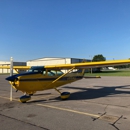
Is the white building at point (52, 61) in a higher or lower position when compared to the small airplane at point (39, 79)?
higher

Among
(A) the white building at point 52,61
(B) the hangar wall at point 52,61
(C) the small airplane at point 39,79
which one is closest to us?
(C) the small airplane at point 39,79

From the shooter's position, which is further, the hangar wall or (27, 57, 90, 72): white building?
(27, 57, 90, 72): white building

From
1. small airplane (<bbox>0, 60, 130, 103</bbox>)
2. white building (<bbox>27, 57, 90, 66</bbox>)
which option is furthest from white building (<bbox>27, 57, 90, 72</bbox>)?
small airplane (<bbox>0, 60, 130, 103</bbox>)

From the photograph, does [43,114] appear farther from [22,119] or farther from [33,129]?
[33,129]

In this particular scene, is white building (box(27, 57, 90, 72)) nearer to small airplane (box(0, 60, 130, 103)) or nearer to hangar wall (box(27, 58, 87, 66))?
hangar wall (box(27, 58, 87, 66))

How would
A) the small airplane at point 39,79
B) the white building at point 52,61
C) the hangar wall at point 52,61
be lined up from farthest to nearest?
the white building at point 52,61
the hangar wall at point 52,61
the small airplane at point 39,79

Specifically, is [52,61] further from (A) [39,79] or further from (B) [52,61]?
(A) [39,79]

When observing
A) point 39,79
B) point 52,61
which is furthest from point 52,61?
point 39,79

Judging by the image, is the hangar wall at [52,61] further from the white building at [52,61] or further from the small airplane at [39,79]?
the small airplane at [39,79]

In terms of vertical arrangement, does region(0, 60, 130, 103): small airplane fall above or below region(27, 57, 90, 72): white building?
below

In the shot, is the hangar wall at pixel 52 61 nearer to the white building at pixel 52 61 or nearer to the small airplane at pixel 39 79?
the white building at pixel 52 61

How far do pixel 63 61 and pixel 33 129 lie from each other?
48.8 m

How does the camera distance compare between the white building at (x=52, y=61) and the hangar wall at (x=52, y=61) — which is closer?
the hangar wall at (x=52, y=61)

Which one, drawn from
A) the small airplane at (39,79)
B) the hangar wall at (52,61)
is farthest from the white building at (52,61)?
the small airplane at (39,79)
